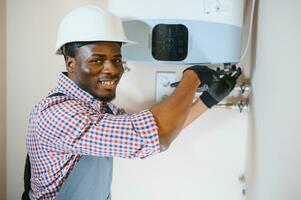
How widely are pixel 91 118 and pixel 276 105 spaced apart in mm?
507

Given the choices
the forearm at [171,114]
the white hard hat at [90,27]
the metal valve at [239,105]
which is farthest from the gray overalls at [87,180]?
the metal valve at [239,105]

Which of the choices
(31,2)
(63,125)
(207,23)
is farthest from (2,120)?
(207,23)

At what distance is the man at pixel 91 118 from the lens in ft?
2.63

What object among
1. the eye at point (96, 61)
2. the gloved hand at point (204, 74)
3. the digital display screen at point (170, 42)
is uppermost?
the digital display screen at point (170, 42)

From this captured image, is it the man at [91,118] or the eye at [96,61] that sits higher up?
the eye at [96,61]

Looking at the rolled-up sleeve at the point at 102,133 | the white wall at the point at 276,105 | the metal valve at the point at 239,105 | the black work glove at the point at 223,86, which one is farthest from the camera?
the metal valve at the point at 239,105

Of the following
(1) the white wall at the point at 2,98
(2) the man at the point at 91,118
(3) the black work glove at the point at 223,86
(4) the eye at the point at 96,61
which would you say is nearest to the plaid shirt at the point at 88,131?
(2) the man at the point at 91,118

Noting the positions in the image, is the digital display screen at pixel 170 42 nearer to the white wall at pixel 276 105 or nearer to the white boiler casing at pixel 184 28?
the white boiler casing at pixel 184 28

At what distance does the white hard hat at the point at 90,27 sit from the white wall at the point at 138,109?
Result: 13.9 inches

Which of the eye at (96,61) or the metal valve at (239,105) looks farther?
the metal valve at (239,105)

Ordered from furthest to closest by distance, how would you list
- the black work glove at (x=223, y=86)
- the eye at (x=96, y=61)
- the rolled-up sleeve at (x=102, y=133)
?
the black work glove at (x=223, y=86) < the eye at (x=96, y=61) < the rolled-up sleeve at (x=102, y=133)

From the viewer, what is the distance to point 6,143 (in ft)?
4.69

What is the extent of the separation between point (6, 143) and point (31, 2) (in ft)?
2.19

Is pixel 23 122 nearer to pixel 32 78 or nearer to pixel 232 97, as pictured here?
pixel 32 78
